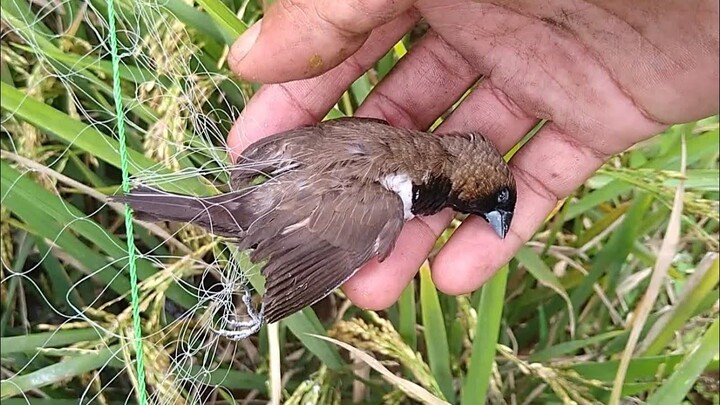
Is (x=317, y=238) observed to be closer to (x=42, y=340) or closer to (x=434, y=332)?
(x=434, y=332)

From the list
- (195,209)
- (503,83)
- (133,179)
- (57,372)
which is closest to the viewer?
(195,209)

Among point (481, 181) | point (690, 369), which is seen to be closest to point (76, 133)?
point (481, 181)

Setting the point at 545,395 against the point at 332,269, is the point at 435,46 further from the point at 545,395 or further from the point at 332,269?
the point at 545,395

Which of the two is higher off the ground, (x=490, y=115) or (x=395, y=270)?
(x=490, y=115)

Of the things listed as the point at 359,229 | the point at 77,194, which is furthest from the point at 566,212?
the point at 77,194

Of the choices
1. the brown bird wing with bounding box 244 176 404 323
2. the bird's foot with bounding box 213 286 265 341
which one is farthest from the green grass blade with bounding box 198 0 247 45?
the bird's foot with bounding box 213 286 265 341

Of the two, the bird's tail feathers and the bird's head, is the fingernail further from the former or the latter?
the bird's head

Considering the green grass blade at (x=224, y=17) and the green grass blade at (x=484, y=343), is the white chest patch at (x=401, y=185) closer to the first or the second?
the green grass blade at (x=484, y=343)
